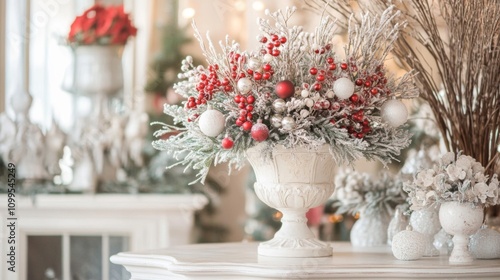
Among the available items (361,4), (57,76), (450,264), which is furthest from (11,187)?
(450,264)

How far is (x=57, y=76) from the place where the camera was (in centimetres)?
507

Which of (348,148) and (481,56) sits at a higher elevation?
(481,56)

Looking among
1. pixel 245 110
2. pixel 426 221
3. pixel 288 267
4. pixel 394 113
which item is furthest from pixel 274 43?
pixel 426 221

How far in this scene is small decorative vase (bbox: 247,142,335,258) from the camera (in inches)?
94.1

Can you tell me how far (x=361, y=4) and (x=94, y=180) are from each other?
240 centimetres

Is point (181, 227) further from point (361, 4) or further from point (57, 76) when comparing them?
point (361, 4)

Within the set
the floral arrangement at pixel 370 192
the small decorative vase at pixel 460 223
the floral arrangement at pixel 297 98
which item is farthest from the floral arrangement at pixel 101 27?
the small decorative vase at pixel 460 223

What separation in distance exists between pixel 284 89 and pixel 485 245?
2.14 feet

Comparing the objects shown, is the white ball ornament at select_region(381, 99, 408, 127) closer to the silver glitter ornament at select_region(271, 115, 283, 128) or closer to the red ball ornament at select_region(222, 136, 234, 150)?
the silver glitter ornament at select_region(271, 115, 283, 128)

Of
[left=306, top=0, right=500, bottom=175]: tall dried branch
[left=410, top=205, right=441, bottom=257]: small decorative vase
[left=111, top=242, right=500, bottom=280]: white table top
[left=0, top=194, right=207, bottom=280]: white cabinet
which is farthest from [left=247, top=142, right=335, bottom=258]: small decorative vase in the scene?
[left=0, top=194, right=207, bottom=280]: white cabinet

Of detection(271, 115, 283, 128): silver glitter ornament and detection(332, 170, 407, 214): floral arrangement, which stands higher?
detection(271, 115, 283, 128): silver glitter ornament

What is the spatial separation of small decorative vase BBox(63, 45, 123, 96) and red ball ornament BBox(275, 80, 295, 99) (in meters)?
2.60

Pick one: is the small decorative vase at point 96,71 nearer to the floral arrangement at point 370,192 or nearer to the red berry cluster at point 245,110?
the floral arrangement at point 370,192

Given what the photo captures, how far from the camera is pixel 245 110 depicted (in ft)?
7.59
